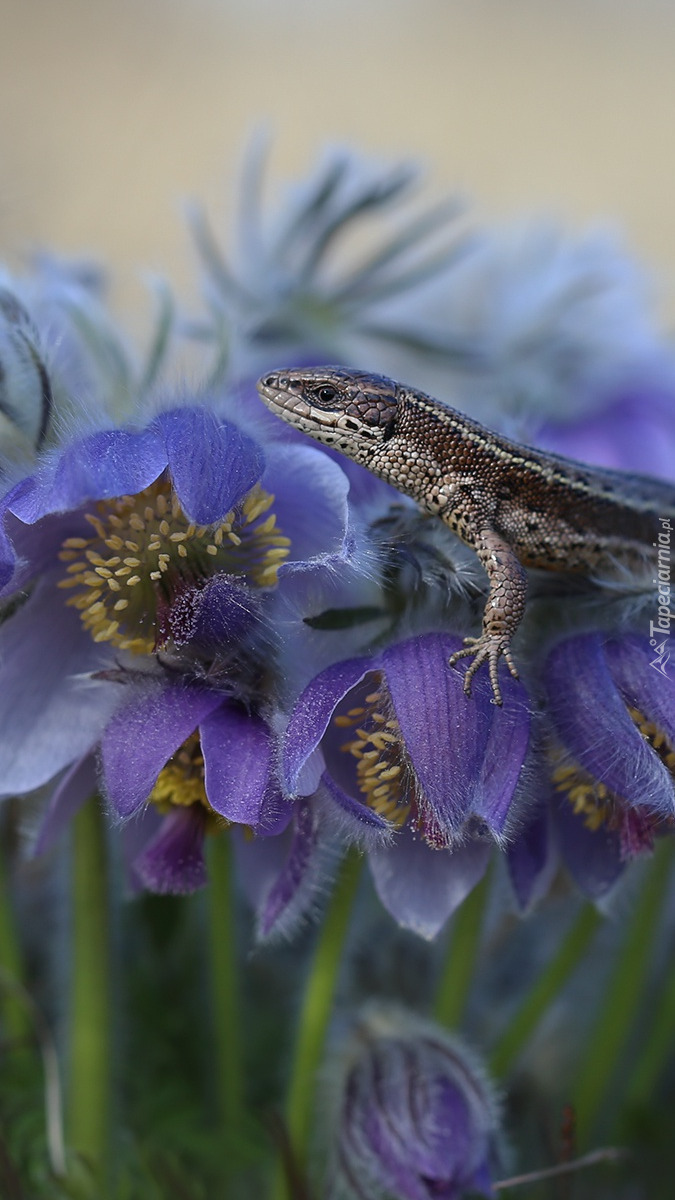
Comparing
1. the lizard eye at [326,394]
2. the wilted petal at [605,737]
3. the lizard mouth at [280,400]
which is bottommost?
the wilted petal at [605,737]

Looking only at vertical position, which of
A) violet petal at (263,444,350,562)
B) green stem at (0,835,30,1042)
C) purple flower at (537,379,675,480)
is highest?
purple flower at (537,379,675,480)

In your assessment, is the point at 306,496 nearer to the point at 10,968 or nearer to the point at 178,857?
the point at 178,857

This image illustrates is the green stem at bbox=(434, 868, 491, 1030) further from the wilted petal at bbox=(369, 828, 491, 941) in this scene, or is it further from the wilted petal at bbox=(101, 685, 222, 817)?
the wilted petal at bbox=(101, 685, 222, 817)

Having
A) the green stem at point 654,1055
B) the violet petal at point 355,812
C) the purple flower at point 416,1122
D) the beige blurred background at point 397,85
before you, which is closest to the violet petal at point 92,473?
the violet petal at point 355,812

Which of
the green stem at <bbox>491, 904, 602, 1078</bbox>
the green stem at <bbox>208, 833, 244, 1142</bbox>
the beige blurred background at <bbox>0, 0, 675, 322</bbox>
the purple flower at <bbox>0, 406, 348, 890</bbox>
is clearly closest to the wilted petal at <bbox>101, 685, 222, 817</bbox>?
the purple flower at <bbox>0, 406, 348, 890</bbox>

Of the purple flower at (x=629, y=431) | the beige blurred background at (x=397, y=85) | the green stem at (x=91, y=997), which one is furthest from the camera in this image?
the beige blurred background at (x=397, y=85)

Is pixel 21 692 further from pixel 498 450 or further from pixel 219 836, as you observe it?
pixel 498 450

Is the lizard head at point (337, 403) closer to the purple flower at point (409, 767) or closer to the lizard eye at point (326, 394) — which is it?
the lizard eye at point (326, 394)
